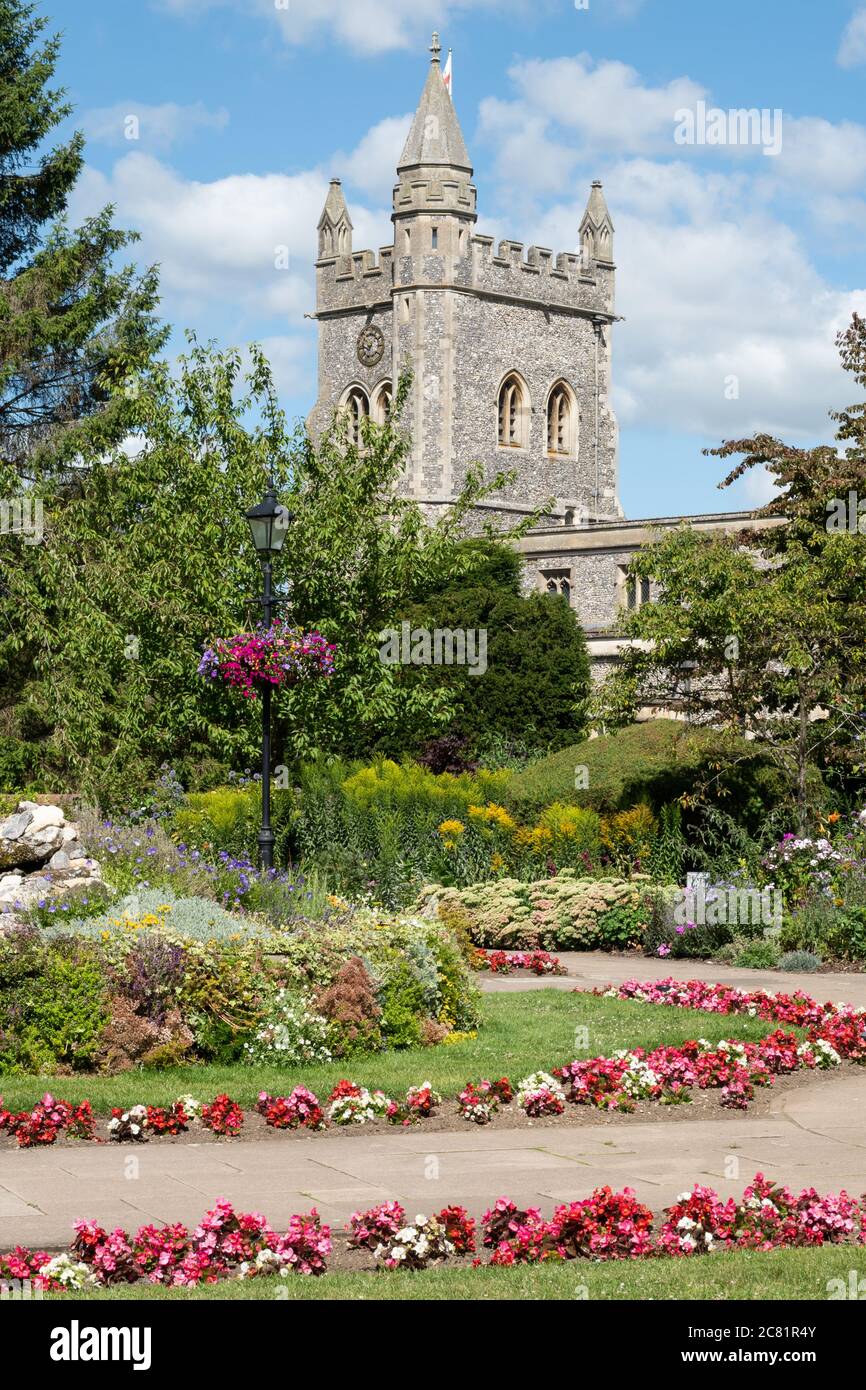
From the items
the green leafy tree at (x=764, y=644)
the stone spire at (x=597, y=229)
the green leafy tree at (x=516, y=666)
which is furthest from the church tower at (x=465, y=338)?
the green leafy tree at (x=764, y=644)

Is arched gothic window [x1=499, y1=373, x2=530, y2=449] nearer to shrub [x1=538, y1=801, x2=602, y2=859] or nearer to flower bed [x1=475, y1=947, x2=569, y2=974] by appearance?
shrub [x1=538, y1=801, x2=602, y2=859]

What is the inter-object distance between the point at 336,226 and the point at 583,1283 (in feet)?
206

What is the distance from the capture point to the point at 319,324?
215ft

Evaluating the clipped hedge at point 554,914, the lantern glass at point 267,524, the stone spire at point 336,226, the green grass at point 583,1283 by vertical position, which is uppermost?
the stone spire at point 336,226

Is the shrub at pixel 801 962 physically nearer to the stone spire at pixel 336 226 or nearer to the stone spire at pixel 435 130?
the stone spire at pixel 435 130

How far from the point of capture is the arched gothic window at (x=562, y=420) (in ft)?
216

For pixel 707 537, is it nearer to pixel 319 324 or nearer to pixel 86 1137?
pixel 86 1137

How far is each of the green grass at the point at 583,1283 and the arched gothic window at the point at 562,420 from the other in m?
60.6

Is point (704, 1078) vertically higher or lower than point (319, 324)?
lower

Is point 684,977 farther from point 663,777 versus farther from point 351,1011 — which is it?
point 663,777

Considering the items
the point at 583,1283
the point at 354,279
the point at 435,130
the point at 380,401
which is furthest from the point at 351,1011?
the point at 354,279

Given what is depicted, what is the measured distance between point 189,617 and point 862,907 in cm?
737

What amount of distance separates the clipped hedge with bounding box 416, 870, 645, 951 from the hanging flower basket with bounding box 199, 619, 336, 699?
2.38 meters
